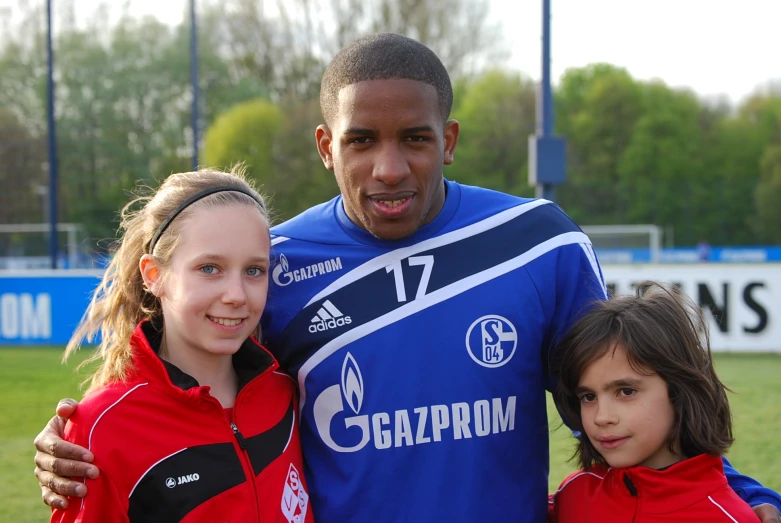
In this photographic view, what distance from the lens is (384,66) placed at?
198cm

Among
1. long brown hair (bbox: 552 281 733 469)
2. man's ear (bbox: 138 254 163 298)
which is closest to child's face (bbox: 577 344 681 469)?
long brown hair (bbox: 552 281 733 469)

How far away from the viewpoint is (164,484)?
1.81m

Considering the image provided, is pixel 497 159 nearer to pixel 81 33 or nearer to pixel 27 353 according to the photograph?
pixel 81 33

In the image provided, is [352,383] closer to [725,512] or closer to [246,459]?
[246,459]

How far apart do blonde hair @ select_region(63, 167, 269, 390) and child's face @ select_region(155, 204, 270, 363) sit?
0.17 feet

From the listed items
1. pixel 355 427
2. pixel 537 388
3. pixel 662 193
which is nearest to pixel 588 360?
pixel 537 388

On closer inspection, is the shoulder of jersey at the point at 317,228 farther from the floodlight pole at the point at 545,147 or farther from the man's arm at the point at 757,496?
the floodlight pole at the point at 545,147

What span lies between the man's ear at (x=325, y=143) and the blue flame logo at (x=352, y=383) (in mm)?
502

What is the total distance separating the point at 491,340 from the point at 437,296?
6.7 inches

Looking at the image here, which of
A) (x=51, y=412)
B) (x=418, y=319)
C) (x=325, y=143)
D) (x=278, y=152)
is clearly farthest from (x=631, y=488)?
(x=278, y=152)

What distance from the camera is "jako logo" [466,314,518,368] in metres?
2.02

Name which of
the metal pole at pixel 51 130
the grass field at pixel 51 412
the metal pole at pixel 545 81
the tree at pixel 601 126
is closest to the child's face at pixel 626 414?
the grass field at pixel 51 412

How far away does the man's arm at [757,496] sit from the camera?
1977 millimetres

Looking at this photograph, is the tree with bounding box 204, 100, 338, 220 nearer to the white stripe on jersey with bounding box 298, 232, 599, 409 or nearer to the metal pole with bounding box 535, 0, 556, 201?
the metal pole with bounding box 535, 0, 556, 201
